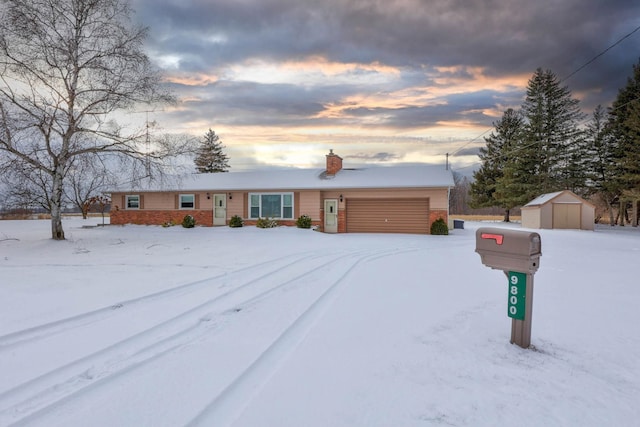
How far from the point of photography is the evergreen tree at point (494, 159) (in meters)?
34.6

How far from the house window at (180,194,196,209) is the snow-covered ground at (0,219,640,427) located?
15.1m

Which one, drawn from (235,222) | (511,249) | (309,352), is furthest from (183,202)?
(511,249)

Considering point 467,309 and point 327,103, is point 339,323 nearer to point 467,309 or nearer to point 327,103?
point 467,309

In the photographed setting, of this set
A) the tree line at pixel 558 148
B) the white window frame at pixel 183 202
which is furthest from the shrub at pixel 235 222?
the tree line at pixel 558 148

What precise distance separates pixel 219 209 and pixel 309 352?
18757 millimetres

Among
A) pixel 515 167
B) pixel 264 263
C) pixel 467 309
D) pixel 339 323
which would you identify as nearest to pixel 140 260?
pixel 264 263

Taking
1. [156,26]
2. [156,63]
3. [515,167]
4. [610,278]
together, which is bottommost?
[610,278]

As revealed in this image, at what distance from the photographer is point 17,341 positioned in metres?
3.35

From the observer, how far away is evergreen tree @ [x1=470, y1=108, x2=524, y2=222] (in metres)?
34.6

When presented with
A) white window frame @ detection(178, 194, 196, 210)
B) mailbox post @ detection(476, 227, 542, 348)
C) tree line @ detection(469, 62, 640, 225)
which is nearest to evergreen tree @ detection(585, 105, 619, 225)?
tree line @ detection(469, 62, 640, 225)

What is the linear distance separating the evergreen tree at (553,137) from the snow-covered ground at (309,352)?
29074 millimetres

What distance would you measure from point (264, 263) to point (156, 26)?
1125 centimetres

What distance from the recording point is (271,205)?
2006 centimetres

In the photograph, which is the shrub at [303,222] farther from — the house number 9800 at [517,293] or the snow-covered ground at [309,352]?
the house number 9800 at [517,293]
